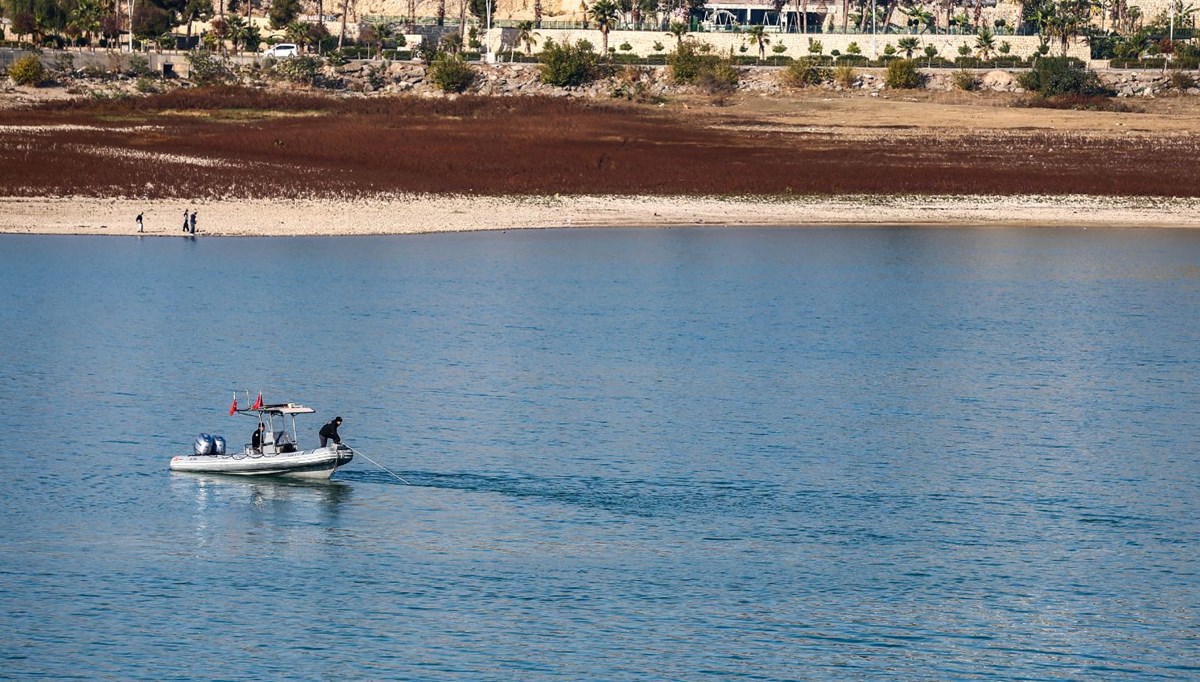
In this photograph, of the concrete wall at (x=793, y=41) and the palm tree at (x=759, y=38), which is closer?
the palm tree at (x=759, y=38)

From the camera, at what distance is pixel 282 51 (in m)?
183

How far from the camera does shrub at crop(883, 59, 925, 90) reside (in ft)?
545

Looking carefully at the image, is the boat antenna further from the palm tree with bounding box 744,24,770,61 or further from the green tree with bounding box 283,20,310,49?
the green tree with bounding box 283,20,310,49

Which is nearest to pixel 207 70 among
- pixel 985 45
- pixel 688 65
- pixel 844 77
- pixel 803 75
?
pixel 688 65

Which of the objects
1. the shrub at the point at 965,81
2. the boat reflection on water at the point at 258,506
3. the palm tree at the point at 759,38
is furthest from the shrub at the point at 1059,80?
the boat reflection on water at the point at 258,506

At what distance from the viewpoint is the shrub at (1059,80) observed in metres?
161

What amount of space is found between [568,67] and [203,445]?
12700cm

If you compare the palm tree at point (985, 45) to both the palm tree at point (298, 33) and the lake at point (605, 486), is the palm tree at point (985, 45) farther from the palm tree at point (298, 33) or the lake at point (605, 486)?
the lake at point (605, 486)

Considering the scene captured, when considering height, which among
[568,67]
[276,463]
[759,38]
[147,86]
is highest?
[759,38]

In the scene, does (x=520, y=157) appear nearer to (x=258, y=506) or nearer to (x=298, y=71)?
(x=298, y=71)

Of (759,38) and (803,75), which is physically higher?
(759,38)

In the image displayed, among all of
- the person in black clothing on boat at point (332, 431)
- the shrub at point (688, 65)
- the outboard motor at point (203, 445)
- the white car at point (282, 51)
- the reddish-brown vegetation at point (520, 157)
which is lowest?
the outboard motor at point (203, 445)

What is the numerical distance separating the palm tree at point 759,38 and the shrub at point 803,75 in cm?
1523

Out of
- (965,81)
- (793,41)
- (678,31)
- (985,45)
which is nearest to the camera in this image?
(965,81)
